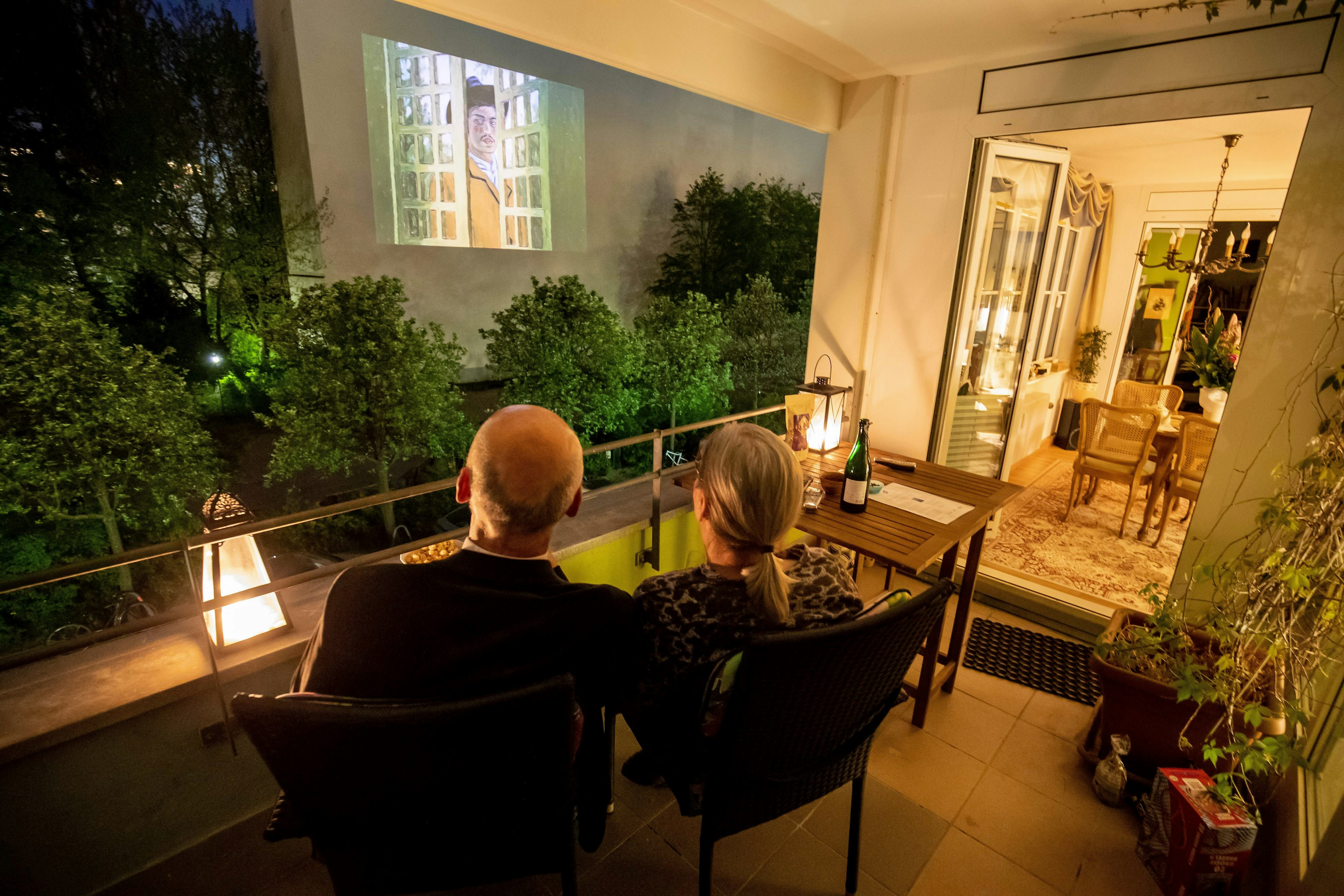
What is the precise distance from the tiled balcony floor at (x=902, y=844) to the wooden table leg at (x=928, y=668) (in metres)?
0.09

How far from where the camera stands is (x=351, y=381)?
16.4 metres

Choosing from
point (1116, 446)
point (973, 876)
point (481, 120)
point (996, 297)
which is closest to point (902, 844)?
point (973, 876)

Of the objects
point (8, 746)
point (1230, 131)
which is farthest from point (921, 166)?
point (8, 746)

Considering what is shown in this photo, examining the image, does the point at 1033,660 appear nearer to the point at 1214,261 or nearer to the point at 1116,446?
the point at 1116,446

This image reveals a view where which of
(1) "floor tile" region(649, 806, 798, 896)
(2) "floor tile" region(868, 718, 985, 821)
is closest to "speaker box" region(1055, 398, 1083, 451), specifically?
(2) "floor tile" region(868, 718, 985, 821)

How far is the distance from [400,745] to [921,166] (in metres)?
3.11

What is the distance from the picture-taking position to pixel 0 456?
1375cm

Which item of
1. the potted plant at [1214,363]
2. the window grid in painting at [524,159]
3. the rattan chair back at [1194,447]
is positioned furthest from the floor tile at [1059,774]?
the window grid in painting at [524,159]

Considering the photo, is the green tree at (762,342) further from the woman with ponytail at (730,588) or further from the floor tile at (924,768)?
the woman with ponytail at (730,588)

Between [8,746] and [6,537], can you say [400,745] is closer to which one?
[8,746]

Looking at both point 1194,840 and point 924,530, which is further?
point 924,530

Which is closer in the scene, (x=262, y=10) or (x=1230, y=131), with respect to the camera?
(x=1230, y=131)

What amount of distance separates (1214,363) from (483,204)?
2052 cm

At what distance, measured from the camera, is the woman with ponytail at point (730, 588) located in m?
1.10
